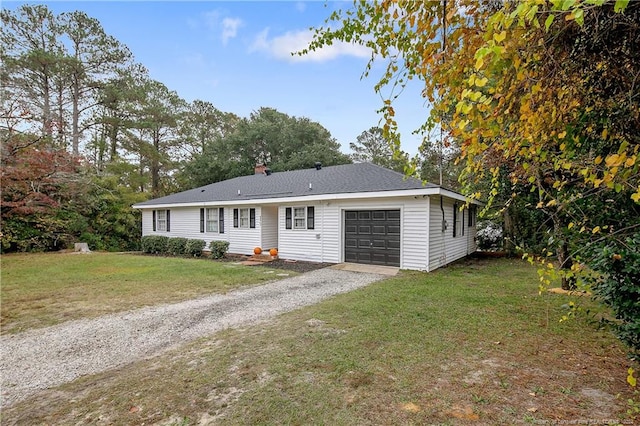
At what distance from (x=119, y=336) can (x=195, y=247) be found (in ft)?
31.9

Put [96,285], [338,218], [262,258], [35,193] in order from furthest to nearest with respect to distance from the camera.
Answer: [35,193]
[262,258]
[338,218]
[96,285]

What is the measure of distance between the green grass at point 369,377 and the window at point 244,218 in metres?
9.23

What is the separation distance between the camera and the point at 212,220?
15.3 meters

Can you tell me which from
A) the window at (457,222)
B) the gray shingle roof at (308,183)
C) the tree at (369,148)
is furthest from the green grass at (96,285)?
the tree at (369,148)

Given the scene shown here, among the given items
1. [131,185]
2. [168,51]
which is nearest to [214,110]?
[131,185]

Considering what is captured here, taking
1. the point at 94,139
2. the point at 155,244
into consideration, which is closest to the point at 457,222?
the point at 155,244

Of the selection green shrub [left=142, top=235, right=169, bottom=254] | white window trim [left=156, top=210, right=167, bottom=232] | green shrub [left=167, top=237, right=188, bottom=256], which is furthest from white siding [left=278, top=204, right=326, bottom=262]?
white window trim [left=156, top=210, right=167, bottom=232]

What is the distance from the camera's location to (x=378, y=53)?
2.54 metres

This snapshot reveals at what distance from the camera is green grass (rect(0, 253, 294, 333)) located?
18.9 feet

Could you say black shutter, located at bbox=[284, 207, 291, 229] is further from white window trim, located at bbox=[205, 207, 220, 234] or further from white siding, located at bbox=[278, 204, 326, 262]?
white window trim, located at bbox=[205, 207, 220, 234]

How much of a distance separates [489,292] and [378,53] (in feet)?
20.5

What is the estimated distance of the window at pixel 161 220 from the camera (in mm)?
17250

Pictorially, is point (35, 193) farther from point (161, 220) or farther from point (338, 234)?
point (338, 234)

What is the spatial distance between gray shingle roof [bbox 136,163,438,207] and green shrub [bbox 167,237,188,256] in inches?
79.7
